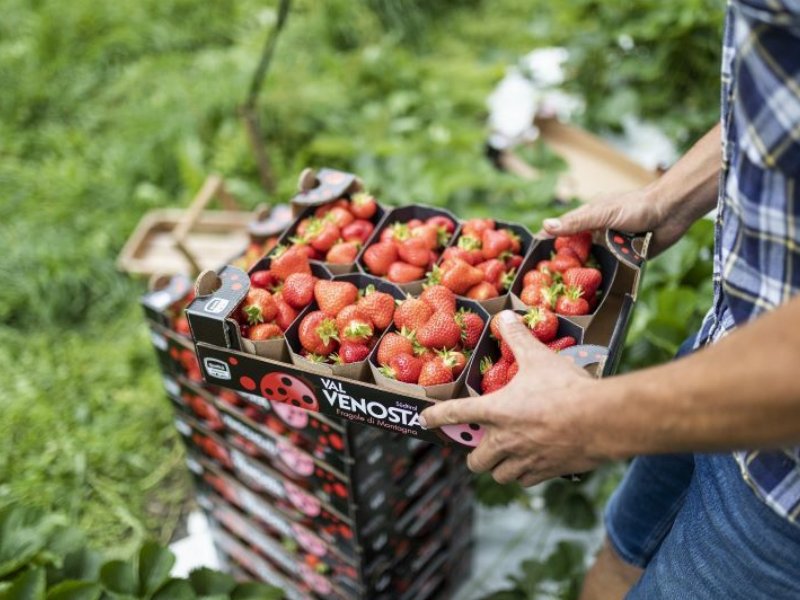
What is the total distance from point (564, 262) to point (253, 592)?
1005 mm

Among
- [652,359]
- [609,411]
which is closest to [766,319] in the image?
[609,411]

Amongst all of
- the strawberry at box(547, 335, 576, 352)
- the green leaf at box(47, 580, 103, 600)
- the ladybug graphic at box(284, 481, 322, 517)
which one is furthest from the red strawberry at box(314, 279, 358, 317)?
the green leaf at box(47, 580, 103, 600)

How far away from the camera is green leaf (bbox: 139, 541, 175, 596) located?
62.5 inches

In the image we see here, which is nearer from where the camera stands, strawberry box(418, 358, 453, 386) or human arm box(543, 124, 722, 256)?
strawberry box(418, 358, 453, 386)

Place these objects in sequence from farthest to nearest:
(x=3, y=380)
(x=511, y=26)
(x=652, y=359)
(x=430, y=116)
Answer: (x=511, y=26) → (x=430, y=116) → (x=3, y=380) → (x=652, y=359)

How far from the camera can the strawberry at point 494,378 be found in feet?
4.01

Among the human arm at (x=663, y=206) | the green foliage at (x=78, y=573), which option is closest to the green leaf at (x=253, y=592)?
the green foliage at (x=78, y=573)

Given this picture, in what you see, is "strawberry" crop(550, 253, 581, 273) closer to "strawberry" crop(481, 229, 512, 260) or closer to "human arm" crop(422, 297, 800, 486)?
"strawberry" crop(481, 229, 512, 260)

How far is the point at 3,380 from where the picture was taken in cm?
287

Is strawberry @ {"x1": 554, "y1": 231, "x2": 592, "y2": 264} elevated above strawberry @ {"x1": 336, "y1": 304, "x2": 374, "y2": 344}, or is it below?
above

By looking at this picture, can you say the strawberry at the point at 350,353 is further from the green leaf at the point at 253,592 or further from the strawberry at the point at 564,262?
the green leaf at the point at 253,592

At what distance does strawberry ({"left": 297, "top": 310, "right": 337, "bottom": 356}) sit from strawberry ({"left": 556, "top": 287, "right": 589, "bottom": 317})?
0.41 metres

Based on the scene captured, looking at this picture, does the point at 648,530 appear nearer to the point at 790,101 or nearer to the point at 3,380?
the point at 790,101

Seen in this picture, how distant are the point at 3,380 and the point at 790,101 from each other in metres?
2.88
